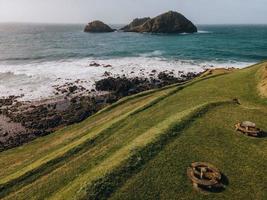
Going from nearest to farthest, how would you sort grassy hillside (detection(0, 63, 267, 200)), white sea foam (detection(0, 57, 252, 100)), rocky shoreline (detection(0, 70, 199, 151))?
1. grassy hillside (detection(0, 63, 267, 200))
2. rocky shoreline (detection(0, 70, 199, 151))
3. white sea foam (detection(0, 57, 252, 100))

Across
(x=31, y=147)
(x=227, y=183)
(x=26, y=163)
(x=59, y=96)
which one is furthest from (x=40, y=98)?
(x=227, y=183)

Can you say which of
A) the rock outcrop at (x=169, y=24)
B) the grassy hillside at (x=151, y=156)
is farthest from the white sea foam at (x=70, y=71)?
the rock outcrop at (x=169, y=24)

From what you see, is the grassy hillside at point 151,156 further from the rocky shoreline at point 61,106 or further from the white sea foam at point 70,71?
the white sea foam at point 70,71

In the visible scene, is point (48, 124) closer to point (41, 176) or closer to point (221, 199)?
point (41, 176)

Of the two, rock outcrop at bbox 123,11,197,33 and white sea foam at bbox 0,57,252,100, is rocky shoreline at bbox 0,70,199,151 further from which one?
rock outcrop at bbox 123,11,197,33

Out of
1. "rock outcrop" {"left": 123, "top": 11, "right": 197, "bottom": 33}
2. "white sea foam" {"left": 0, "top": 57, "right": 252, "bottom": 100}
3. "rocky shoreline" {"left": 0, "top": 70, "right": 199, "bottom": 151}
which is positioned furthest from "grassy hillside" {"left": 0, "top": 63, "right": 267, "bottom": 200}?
"rock outcrop" {"left": 123, "top": 11, "right": 197, "bottom": 33}

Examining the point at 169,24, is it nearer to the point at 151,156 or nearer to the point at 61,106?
the point at 61,106

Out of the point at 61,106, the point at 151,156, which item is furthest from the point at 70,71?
the point at 151,156
